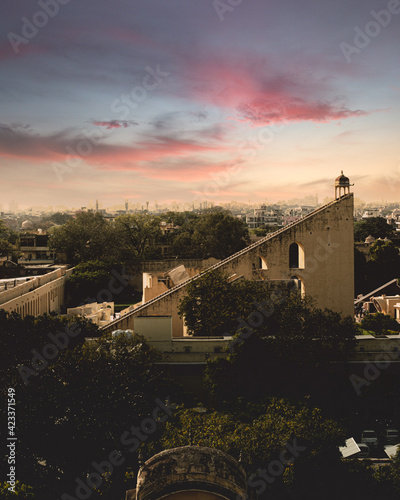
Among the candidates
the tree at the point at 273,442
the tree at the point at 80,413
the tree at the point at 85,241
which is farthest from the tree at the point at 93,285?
the tree at the point at 273,442

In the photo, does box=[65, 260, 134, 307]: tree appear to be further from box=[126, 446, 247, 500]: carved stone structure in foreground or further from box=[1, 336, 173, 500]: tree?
box=[126, 446, 247, 500]: carved stone structure in foreground

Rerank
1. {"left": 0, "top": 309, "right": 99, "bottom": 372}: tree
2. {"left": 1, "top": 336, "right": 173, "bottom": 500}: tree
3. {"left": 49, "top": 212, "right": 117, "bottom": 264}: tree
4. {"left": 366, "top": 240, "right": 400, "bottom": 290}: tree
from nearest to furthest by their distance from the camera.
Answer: {"left": 1, "top": 336, "right": 173, "bottom": 500}: tree < {"left": 0, "top": 309, "right": 99, "bottom": 372}: tree < {"left": 366, "top": 240, "right": 400, "bottom": 290}: tree < {"left": 49, "top": 212, "right": 117, "bottom": 264}: tree

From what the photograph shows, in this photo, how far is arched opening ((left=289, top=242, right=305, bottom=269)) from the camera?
24359mm

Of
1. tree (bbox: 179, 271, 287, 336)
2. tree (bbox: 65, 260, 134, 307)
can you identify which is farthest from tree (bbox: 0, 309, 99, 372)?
tree (bbox: 65, 260, 134, 307)

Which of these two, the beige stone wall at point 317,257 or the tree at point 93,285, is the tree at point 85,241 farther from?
the beige stone wall at point 317,257

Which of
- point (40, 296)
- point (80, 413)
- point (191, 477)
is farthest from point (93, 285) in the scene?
point (191, 477)

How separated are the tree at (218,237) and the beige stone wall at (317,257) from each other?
3414cm

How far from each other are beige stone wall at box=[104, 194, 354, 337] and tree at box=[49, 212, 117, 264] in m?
29.3

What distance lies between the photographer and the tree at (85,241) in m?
51.1

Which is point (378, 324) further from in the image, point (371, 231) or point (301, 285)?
point (371, 231)

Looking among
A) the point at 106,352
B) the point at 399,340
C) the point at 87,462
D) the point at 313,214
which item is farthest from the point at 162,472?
the point at 313,214

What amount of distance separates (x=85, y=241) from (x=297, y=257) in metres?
27.5

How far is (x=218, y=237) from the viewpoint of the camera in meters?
59.2

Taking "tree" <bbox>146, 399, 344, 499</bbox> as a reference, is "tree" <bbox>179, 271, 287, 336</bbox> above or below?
above
